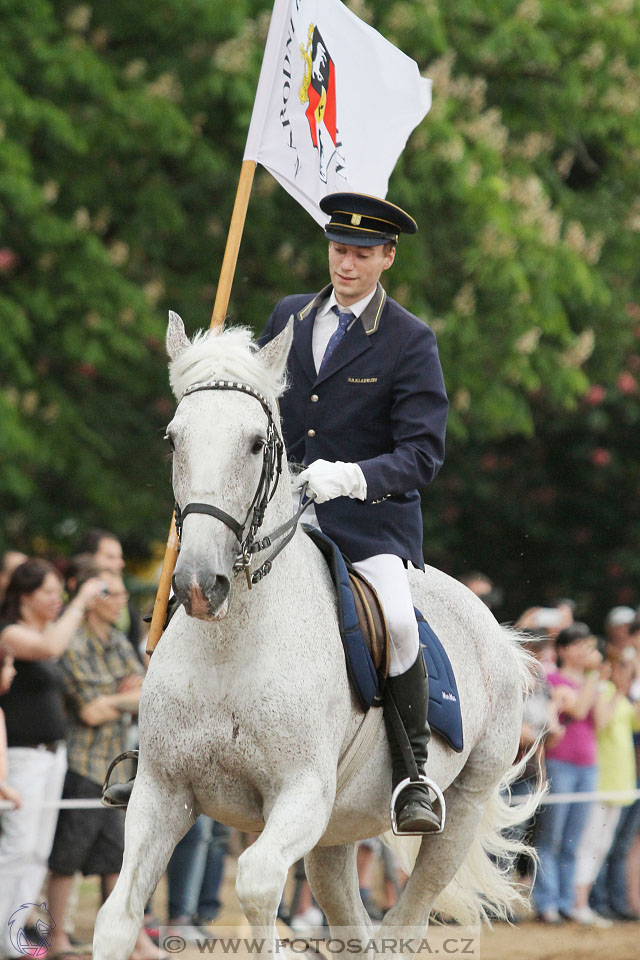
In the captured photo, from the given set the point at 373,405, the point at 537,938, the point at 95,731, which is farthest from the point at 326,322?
the point at 537,938

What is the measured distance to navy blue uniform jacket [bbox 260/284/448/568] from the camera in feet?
20.6

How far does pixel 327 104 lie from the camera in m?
7.39

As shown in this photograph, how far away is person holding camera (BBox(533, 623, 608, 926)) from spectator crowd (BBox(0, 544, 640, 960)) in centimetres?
1

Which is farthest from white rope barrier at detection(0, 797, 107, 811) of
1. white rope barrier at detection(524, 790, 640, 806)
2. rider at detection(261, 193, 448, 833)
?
white rope barrier at detection(524, 790, 640, 806)

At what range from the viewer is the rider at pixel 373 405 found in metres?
6.25

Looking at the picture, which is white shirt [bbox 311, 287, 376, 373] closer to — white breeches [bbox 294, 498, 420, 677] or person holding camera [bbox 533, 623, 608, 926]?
white breeches [bbox 294, 498, 420, 677]

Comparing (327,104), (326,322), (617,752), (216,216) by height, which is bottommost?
(617,752)

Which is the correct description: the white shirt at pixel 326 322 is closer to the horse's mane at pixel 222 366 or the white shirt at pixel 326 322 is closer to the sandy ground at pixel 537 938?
the horse's mane at pixel 222 366

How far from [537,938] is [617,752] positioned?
171cm

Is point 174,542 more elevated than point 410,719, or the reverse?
point 174,542

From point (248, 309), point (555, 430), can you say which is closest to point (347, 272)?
point (248, 309)

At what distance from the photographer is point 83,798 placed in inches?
368

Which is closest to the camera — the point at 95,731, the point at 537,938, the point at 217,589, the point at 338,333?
the point at 217,589

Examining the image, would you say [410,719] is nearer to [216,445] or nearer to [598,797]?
[216,445]
